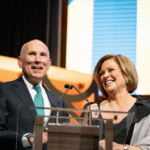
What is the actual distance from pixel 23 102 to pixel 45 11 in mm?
2145

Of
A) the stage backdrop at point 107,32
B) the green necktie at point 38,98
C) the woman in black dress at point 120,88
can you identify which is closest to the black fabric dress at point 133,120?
the woman in black dress at point 120,88

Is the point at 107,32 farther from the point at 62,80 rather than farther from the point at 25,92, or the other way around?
the point at 25,92

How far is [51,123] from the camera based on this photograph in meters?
1.32

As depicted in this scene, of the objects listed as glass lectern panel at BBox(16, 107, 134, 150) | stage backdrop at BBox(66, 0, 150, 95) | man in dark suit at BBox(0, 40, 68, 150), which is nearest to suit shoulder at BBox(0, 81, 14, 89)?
man in dark suit at BBox(0, 40, 68, 150)

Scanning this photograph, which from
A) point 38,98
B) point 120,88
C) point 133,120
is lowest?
point 133,120

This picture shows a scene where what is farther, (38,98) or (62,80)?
(62,80)

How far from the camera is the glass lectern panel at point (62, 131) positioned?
129 centimetres

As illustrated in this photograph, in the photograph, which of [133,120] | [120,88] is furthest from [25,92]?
[133,120]

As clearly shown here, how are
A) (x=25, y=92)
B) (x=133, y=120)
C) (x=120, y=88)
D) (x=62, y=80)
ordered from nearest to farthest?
(x=133, y=120)
(x=120, y=88)
(x=25, y=92)
(x=62, y=80)

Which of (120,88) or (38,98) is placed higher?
(120,88)

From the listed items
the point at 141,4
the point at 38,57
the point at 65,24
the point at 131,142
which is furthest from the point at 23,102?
the point at 141,4

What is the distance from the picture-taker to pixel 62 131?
4.24 ft

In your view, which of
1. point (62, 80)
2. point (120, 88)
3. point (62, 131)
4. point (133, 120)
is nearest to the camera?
point (62, 131)

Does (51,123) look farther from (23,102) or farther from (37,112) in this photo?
(23,102)
